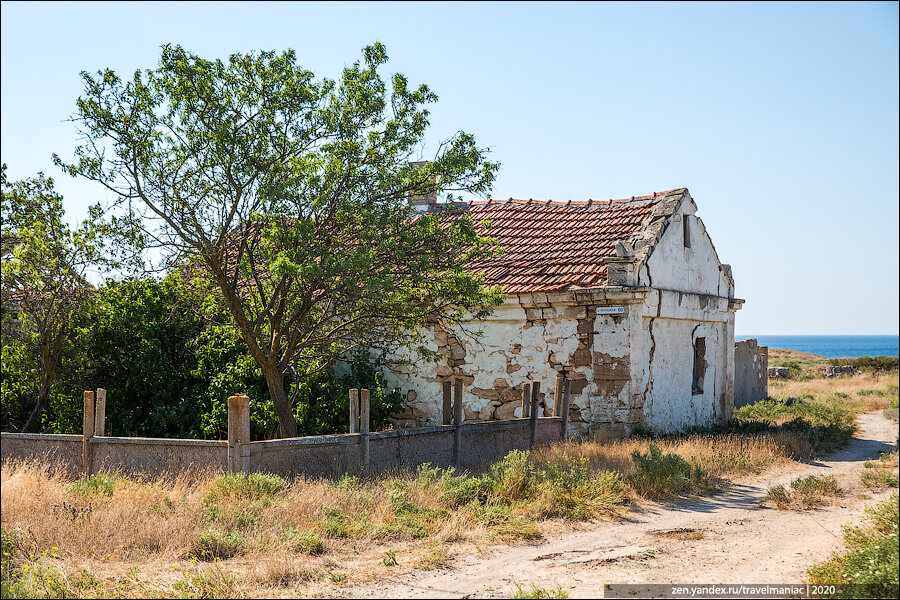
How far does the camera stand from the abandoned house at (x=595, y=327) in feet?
44.1

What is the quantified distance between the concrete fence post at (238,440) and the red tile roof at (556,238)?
18.8 feet

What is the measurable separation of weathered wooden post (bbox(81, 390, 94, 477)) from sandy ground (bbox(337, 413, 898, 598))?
559 cm

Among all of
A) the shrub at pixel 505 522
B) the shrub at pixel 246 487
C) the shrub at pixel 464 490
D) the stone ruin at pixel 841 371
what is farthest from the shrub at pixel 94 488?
the stone ruin at pixel 841 371

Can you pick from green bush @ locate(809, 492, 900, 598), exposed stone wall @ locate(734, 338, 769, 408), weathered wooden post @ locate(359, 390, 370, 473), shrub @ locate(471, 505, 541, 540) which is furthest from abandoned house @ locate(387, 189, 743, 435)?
green bush @ locate(809, 492, 900, 598)

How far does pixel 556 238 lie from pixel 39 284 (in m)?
9.70

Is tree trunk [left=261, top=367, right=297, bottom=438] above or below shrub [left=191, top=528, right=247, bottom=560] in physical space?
above

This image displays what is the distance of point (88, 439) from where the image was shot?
393 inches

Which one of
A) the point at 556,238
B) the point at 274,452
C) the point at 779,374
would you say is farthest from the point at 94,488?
the point at 779,374

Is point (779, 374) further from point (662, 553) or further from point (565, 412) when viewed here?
point (662, 553)

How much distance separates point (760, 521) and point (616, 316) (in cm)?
534

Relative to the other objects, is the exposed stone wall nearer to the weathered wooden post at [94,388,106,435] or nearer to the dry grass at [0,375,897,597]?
the dry grass at [0,375,897,597]

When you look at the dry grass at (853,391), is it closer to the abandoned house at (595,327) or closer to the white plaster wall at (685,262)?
the white plaster wall at (685,262)

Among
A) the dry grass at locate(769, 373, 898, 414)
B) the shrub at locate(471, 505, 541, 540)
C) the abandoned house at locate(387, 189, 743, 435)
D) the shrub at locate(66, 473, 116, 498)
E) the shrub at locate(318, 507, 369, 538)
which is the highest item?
the abandoned house at locate(387, 189, 743, 435)

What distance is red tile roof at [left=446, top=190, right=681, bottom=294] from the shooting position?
46.4 feet
